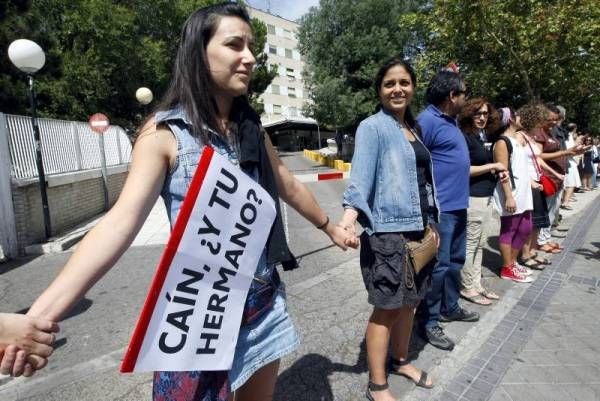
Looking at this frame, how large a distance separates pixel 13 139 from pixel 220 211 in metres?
7.78

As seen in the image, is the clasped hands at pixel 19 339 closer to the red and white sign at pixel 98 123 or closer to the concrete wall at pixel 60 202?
the concrete wall at pixel 60 202

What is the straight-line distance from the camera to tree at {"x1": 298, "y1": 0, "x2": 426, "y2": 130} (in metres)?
23.1

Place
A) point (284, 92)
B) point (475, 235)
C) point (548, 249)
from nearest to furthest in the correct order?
1. point (475, 235)
2. point (548, 249)
3. point (284, 92)

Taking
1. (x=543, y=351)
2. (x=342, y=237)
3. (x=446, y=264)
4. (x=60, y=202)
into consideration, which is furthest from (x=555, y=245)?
(x=60, y=202)

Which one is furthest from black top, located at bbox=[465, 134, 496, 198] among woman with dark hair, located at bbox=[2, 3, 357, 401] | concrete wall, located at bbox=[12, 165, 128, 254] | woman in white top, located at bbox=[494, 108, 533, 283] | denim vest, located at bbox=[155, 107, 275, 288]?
concrete wall, located at bbox=[12, 165, 128, 254]

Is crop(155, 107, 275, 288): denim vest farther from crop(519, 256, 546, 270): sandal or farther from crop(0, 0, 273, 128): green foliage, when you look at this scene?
crop(0, 0, 273, 128): green foliage

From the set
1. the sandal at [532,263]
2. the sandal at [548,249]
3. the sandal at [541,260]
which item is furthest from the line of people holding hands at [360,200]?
the sandal at [548,249]

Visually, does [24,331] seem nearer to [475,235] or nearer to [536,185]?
[475,235]

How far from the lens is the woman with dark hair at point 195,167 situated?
3.67 feet

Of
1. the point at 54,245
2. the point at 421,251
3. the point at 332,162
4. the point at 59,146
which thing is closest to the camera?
the point at 421,251

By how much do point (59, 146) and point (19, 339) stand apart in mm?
9387

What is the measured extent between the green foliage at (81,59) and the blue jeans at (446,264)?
14612mm

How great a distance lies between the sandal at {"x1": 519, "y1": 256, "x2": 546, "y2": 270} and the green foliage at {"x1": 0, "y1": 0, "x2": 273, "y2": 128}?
1423 cm

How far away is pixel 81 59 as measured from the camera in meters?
17.5
